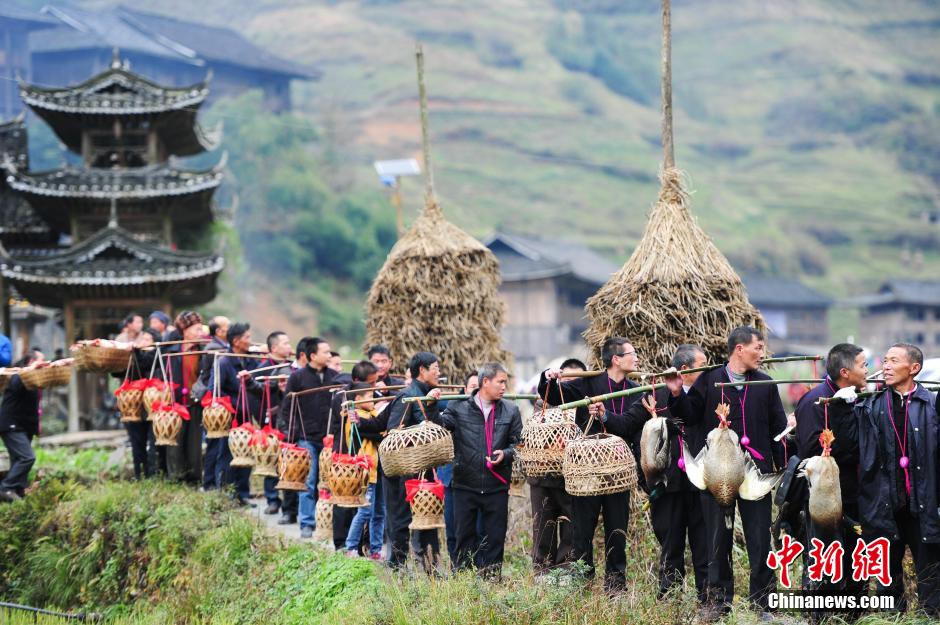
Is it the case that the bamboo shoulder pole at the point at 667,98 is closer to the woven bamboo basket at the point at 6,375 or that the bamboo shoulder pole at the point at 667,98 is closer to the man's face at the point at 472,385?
the man's face at the point at 472,385

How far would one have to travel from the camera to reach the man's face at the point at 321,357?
9.88 m

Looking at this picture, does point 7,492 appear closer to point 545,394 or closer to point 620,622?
point 545,394

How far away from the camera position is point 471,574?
7262mm

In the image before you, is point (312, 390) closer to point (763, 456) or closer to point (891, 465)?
point (763, 456)

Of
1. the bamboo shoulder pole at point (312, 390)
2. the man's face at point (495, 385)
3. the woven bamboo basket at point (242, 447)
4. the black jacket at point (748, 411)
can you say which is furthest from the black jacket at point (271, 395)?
the black jacket at point (748, 411)

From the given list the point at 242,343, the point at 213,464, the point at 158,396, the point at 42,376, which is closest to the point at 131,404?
the point at 158,396

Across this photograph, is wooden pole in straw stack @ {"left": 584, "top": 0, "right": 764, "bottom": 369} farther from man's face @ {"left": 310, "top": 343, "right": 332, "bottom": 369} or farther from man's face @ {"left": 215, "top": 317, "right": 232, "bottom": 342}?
man's face @ {"left": 215, "top": 317, "right": 232, "bottom": 342}

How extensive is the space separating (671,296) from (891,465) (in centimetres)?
282

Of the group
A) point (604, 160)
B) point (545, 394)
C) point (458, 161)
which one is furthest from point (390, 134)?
point (545, 394)

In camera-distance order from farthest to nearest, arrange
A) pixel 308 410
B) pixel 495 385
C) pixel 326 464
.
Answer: pixel 308 410
pixel 326 464
pixel 495 385

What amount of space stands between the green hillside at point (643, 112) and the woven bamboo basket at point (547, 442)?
44353 mm

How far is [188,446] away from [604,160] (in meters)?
58.6

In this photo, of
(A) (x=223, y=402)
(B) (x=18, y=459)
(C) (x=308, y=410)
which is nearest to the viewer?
(C) (x=308, y=410)

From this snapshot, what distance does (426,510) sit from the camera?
792 centimetres
